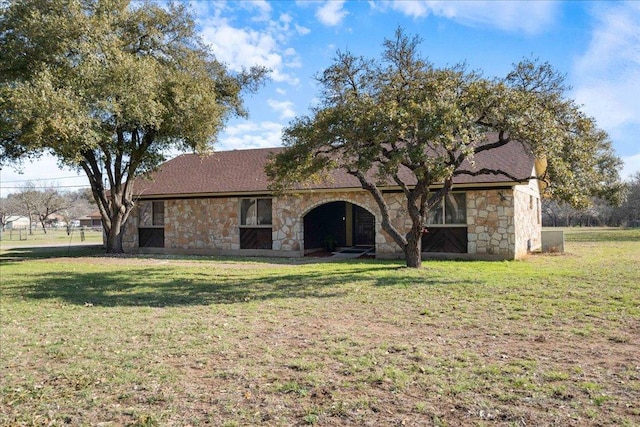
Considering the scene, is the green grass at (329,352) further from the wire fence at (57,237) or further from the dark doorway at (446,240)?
the wire fence at (57,237)

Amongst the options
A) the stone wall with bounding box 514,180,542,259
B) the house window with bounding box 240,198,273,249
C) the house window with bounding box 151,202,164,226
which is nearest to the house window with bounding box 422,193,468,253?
the stone wall with bounding box 514,180,542,259

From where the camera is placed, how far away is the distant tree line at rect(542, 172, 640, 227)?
4666cm

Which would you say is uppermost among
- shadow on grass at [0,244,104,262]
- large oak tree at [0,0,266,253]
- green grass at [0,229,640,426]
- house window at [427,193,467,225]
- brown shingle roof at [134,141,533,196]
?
large oak tree at [0,0,266,253]

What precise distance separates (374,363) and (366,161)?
566 cm

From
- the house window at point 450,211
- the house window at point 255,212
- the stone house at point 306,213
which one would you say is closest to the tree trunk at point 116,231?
the stone house at point 306,213

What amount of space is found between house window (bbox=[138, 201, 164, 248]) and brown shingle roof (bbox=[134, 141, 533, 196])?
2.29ft

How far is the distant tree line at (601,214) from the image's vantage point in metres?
46.7

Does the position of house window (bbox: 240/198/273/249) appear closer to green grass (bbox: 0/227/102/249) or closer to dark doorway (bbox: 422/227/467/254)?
dark doorway (bbox: 422/227/467/254)

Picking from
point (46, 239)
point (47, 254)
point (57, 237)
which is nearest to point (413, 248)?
point (47, 254)

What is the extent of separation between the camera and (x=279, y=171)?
1146 centimetres

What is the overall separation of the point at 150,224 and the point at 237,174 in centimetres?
454

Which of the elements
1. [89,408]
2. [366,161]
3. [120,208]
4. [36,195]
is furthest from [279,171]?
[36,195]

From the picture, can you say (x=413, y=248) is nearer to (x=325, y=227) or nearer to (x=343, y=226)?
(x=325, y=227)

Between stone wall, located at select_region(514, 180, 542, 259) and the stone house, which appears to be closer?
the stone house
